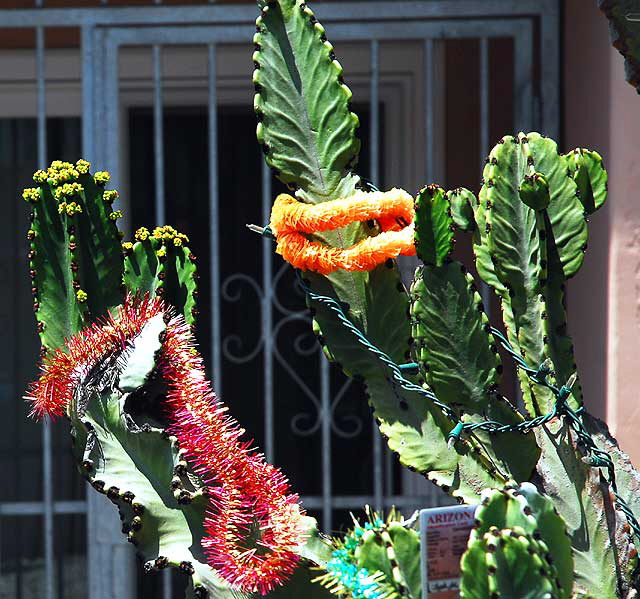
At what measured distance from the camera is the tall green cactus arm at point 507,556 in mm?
784

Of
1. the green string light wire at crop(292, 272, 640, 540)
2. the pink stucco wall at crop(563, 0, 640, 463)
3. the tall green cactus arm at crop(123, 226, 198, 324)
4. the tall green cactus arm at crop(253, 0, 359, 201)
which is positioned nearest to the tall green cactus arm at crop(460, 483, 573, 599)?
the green string light wire at crop(292, 272, 640, 540)

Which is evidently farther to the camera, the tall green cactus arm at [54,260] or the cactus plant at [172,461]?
the tall green cactus arm at [54,260]

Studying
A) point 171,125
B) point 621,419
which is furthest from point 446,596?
point 171,125

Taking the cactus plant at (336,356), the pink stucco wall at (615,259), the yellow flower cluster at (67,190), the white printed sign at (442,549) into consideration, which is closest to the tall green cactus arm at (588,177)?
the cactus plant at (336,356)

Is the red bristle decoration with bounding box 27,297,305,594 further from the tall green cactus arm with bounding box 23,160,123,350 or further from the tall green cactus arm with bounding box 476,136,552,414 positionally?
the tall green cactus arm with bounding box 476,136,552,414

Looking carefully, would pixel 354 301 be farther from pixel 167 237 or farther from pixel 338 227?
pixel 167 237

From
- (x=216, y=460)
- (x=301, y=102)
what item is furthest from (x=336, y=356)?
(x=301, y=102)

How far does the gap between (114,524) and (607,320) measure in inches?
53.6

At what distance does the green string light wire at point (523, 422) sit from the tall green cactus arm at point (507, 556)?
0.21 meters

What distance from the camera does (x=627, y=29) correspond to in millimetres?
1041

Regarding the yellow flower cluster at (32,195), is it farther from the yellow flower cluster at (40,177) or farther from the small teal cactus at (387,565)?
the small teal cactus at (387,565)

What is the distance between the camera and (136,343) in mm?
1086

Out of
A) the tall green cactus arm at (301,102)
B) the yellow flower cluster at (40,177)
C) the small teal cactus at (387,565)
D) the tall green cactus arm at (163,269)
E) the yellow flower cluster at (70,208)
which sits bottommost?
the small teal cactus at (387,565)

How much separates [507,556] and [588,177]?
57 centimetres
